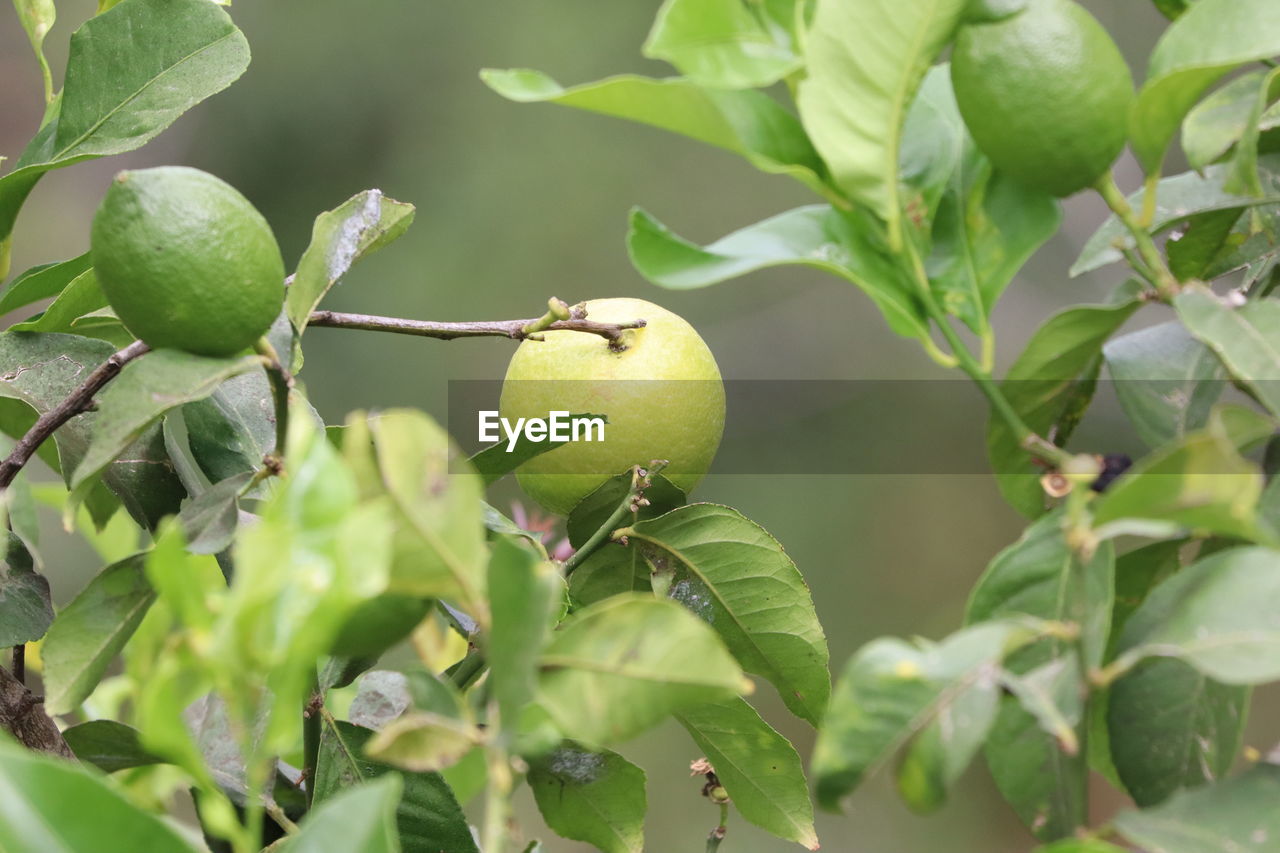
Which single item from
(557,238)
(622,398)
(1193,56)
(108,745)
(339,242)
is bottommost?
(557,238)

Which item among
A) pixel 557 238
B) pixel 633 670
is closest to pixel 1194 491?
pixel 633 670

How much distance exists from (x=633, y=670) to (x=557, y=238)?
3.90m

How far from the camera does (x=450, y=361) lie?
4070 mm

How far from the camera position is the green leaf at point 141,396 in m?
0.39

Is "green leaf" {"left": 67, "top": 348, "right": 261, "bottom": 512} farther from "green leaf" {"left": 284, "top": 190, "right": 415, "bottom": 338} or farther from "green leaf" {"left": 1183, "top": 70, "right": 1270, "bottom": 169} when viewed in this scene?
"green leaf" {"left": 1183, "top": 70, "right": 1270, "bottom": 169}

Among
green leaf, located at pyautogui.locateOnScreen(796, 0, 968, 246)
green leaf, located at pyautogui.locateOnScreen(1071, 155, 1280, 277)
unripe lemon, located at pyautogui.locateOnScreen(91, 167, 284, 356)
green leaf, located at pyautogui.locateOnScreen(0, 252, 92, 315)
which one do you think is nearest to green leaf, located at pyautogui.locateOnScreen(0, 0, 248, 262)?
green leaf, located at pyautogui.locateOnScreen(0, 252, 92, 315)

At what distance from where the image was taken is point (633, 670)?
0.32 meters

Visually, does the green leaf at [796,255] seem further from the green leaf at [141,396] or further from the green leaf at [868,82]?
the green leaf at [141,396]

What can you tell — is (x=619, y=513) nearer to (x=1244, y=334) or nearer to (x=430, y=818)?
(x=430, y=818)

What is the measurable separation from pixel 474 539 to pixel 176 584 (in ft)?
0.24

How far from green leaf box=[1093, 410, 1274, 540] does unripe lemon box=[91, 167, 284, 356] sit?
27cm

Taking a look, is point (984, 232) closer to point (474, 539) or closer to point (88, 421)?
point (474, 539)

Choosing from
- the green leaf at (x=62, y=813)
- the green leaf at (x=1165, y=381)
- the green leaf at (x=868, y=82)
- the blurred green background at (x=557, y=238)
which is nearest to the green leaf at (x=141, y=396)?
the green leaf at (x=62, y=813)

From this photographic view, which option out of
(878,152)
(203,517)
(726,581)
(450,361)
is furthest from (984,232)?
(450,361)
